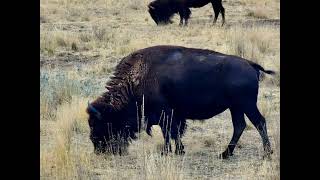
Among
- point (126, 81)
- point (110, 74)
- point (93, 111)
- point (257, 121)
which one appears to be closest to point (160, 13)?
point (110, 74)

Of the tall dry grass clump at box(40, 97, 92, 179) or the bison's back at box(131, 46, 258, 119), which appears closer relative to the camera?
the tall dry grass clump at box(40, 97, 92, 179)

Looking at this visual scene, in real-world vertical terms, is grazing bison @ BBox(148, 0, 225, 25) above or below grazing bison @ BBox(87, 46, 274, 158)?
above

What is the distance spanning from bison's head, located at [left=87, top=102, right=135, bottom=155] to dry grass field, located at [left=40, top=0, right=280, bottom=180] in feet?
0.44

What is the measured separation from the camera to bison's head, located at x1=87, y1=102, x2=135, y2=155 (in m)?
8.65

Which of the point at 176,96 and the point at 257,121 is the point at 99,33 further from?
the point at 257,121

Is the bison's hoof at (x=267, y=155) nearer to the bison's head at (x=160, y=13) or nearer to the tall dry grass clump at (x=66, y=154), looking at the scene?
the tall dry grass clump at (x=66, y=154)

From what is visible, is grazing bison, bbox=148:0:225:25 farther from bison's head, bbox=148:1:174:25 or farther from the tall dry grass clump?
the tall dry grass clump

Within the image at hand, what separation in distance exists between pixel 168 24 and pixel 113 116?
12.0 metres

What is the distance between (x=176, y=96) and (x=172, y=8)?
12.7 m

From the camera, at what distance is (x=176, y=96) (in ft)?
29.1

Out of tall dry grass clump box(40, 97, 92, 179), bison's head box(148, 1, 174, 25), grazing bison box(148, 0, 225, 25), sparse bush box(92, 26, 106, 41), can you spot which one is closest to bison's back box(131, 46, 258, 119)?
tall dry grass clump box(40, 97, 92, 179)

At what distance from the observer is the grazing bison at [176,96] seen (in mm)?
8781

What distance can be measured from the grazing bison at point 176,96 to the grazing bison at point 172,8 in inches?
462

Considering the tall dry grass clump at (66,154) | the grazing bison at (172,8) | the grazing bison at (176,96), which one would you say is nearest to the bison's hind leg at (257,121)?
the grazing bison at (176,96)
